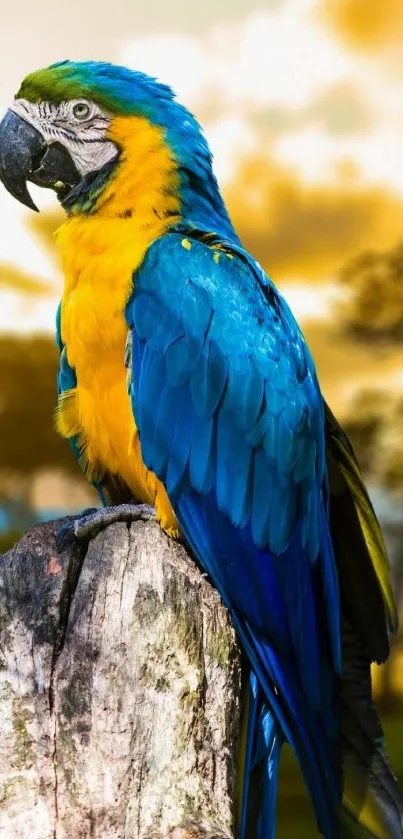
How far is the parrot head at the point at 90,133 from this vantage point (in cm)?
211

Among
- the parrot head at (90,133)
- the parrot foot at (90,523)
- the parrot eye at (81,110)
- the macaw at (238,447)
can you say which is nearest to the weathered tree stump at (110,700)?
the parrot foot at (90,523)

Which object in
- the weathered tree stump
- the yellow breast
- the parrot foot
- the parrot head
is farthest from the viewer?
the parrot head

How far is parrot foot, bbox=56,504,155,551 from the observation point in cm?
172

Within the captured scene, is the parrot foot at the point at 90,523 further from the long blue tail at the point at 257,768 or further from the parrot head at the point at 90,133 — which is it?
the parrot head at the point at 90,133

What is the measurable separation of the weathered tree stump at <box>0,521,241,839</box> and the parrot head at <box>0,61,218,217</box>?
0.89m

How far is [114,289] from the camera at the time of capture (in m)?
2.00

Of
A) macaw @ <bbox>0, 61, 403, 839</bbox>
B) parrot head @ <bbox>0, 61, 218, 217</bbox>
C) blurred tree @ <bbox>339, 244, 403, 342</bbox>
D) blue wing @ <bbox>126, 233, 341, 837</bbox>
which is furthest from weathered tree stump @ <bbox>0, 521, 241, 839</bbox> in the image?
blurred tree @ <bbox>339, 244, 403, 342</bbox>

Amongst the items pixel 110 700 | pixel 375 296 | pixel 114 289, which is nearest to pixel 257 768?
pixel 110 700

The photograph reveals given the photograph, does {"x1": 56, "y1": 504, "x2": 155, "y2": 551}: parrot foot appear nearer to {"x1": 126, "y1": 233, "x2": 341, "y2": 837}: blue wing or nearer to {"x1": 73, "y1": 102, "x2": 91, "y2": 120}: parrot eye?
{"x1": 126, "y1": 233, "x2": 341, "y2": 837}: blue wing

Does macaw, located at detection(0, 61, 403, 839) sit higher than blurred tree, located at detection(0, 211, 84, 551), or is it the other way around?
blurred tree, located at detection(0, 211, 84, 551)

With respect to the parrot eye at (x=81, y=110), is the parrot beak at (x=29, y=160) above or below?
below

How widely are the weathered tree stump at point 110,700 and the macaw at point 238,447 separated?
13 centimetres

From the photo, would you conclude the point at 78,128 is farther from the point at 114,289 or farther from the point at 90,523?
the point at 90,523

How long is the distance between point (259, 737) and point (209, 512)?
1.51ft
